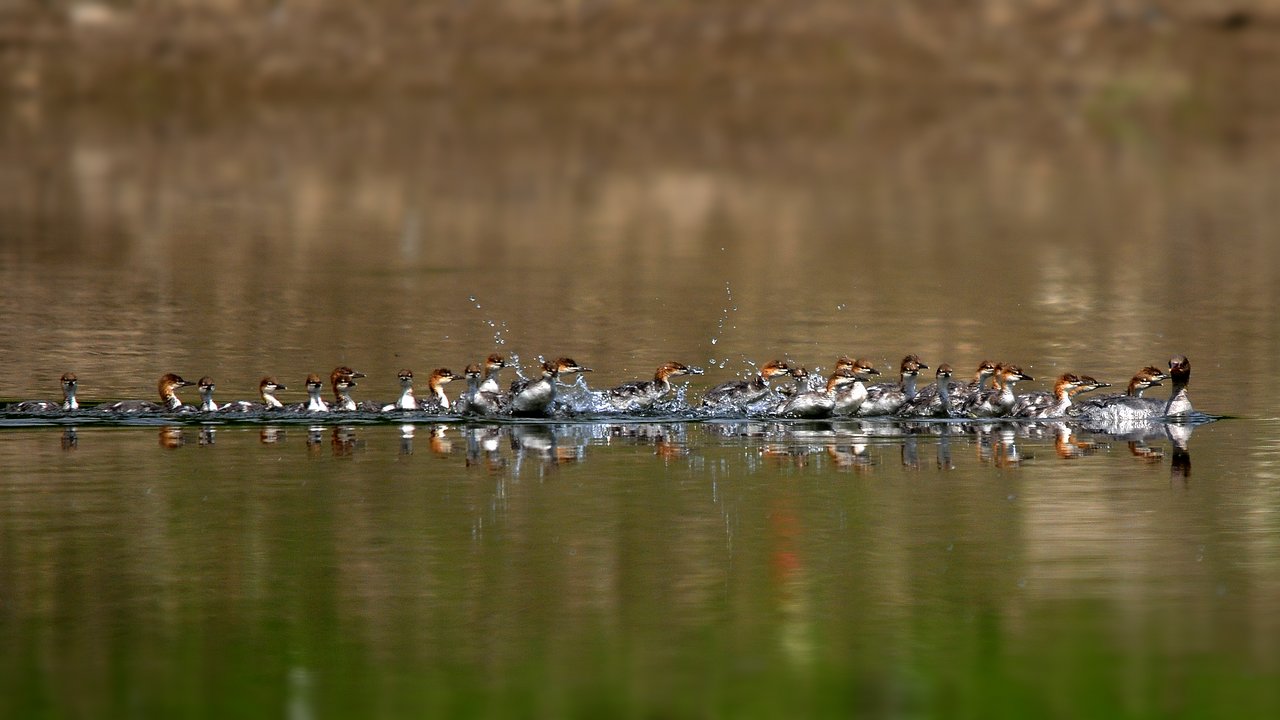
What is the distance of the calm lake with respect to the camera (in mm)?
12805

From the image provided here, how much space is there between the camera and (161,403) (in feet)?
75.8

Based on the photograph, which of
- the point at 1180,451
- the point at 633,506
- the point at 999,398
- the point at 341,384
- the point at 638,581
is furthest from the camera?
the point at 341,384

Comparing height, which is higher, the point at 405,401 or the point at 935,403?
the point at 405,401

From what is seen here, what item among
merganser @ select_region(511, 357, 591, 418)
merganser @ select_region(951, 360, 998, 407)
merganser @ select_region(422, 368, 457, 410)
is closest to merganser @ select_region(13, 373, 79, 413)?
merganser @ select_region(422, 368, 457, 410)

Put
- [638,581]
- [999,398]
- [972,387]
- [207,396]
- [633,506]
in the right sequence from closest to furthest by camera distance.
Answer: [638,581], [633,506], [999,398], [207,396], [972,387]

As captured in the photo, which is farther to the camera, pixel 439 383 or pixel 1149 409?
pixel 439 383

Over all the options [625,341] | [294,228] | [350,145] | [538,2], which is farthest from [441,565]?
[538,2]

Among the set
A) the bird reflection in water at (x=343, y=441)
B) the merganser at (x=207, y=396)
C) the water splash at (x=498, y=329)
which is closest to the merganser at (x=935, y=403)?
the bird reflection in water at (x=343, y=441)

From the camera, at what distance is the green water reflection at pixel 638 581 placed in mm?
12539

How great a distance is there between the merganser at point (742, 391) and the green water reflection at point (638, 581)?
254 cm

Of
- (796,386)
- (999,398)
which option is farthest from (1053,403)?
(796,386)

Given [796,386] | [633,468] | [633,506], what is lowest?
[633,506]

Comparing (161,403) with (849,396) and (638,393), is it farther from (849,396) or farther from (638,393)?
(849,396)

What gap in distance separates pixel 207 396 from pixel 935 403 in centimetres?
681
